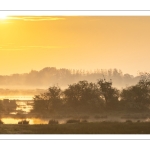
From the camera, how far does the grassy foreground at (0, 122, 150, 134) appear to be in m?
6.00

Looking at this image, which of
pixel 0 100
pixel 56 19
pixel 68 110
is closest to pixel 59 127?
pixel 68 110

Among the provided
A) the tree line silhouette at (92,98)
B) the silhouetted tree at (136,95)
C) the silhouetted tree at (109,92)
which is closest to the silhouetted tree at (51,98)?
the tree line silhouette at (92,98)

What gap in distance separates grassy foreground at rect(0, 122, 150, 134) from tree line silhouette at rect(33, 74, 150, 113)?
0.47 ft

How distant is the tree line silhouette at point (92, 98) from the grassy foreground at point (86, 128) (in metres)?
0.14

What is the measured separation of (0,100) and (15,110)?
18 centimetres

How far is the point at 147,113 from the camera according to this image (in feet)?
19.7

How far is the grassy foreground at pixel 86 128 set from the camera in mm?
6000

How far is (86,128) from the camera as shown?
19.7 feet

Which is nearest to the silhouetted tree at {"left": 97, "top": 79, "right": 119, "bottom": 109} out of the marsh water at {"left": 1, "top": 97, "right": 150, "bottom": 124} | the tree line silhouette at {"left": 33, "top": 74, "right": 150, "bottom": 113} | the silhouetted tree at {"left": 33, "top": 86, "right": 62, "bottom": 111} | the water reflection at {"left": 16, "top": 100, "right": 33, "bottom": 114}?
the tree line silhouette at {"left": 33, "top": 74, "right": 150, "bottom": 113}

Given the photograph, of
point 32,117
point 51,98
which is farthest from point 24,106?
point 51,98

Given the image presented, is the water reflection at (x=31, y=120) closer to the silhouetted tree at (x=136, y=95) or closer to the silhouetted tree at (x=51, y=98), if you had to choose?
the silhouetted tree at (x=51, y=98)

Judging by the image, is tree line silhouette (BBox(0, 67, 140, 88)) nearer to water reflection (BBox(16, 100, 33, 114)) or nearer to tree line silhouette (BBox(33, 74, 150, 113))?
tree line silhouette (BBox(33, 74, 150, 113))
